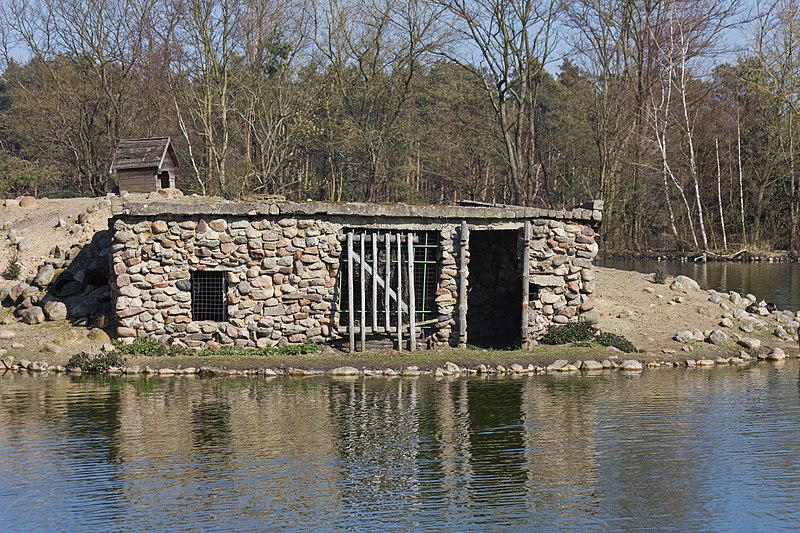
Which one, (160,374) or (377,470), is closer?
(377,470)

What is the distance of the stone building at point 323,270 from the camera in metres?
21.8

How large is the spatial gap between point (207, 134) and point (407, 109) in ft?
49.2

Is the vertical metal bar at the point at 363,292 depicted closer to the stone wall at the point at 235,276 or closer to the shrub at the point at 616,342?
the stone wall at the point at 235,276

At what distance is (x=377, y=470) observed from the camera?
13398 millimetres

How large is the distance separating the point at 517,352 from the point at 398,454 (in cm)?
827

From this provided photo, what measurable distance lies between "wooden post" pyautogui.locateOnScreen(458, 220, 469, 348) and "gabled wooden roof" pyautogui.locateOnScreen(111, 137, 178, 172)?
35.2 feet

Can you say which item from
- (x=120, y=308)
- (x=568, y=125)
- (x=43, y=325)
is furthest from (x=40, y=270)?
(x=568, y=125)

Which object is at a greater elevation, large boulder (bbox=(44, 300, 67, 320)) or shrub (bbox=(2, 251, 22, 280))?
shrub (bbox=(2, 251, 22, 280))

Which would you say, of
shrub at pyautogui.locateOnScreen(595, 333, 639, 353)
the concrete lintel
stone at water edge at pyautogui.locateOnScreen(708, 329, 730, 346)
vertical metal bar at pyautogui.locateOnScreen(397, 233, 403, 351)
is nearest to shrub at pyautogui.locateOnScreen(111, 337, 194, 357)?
the concrete lintel

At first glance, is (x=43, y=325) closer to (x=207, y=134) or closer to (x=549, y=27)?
(x=207, y=134)

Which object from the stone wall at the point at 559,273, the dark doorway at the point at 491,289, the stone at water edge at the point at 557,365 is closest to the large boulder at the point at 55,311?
the dark doorway at the point at 491,289

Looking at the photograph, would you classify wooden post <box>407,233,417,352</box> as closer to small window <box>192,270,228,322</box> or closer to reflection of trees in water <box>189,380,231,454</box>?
small window <box>192,270,228,322</box>

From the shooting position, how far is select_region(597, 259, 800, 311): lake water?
32213mm

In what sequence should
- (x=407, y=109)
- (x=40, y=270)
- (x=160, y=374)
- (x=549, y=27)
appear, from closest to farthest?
1. (x=160, y=374)
2. (x=40, y=270)
3. (x=549, y=27)
4. (x=407, y=109)
